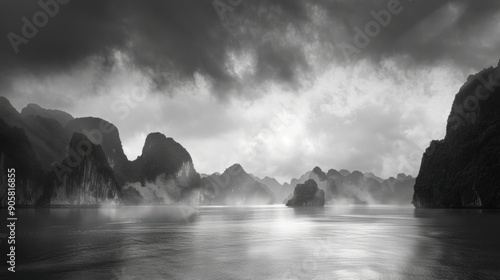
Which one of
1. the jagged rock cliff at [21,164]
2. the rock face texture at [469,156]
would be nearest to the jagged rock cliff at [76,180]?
the jagged rock cliff at [21,164]

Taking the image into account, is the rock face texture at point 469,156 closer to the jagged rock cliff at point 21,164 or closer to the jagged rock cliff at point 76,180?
the jagged rock cliff at point 76,180

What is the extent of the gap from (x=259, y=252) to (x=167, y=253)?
6746 mm

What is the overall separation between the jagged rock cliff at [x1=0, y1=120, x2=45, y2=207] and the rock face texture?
19310cm

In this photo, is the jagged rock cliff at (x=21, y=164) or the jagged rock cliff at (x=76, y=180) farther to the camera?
the jagged rock cliff at (x=76, y=180)

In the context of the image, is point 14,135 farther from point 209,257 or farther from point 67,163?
point 209,257

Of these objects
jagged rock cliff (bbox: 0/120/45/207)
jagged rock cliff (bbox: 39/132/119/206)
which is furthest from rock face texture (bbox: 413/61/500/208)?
jagged rock cliff (bbox: 0/120/45/207)

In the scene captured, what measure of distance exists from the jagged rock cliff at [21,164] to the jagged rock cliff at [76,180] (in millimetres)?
6728

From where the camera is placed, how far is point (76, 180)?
183m

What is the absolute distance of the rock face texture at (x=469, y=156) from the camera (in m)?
128

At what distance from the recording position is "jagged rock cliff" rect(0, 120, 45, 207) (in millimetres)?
156738

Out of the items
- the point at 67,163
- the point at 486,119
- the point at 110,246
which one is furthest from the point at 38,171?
the point at 486,119

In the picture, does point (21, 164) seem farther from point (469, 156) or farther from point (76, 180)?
point (469, 156)

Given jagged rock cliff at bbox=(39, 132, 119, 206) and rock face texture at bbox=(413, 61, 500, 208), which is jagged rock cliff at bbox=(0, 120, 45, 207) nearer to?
jagged rock cliff at bbox=(39, 132, 119, 206)

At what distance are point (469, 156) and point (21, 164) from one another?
8434 inches
